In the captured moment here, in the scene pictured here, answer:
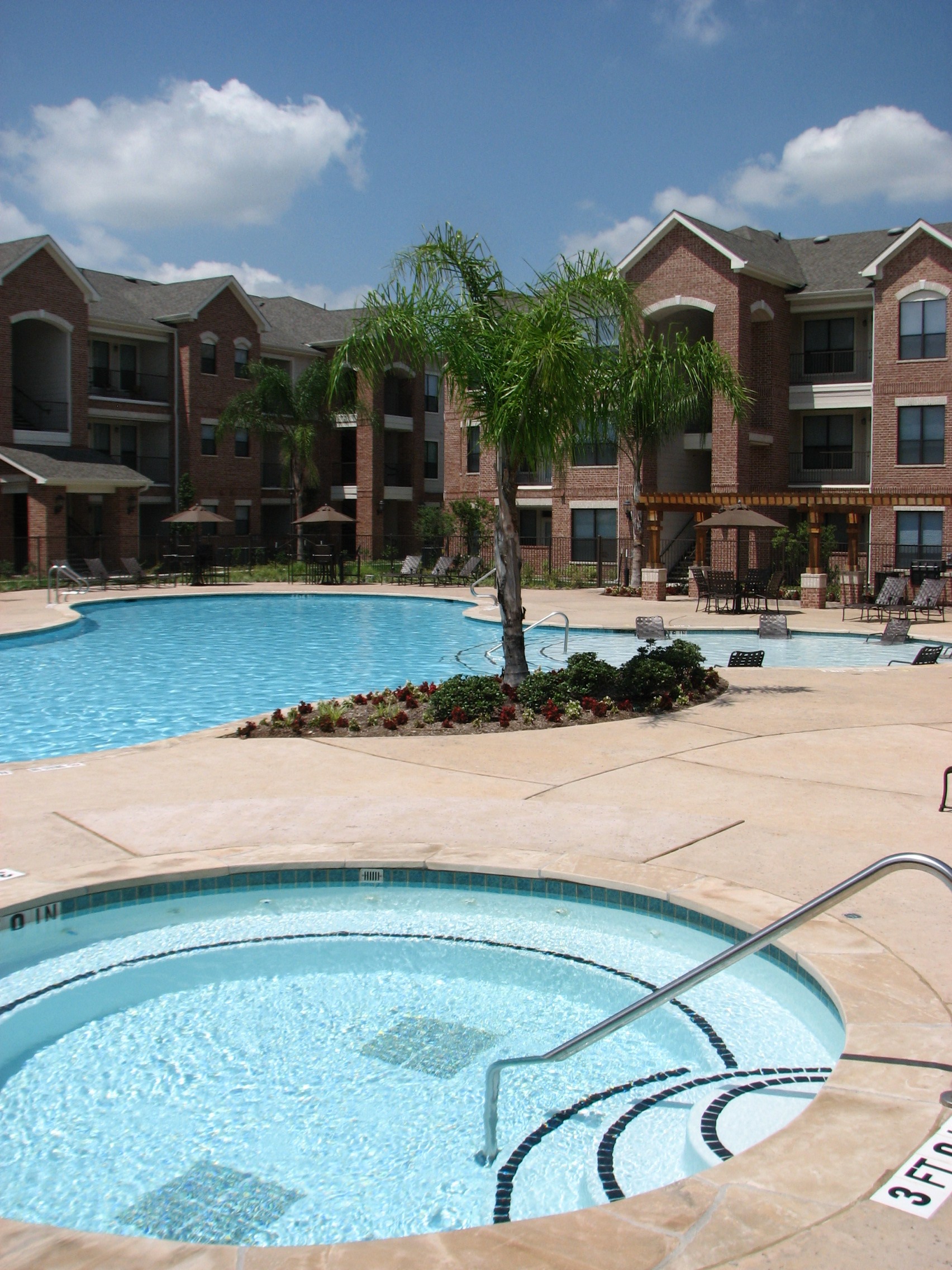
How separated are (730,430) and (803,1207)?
3334 cm

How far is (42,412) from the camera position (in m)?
40.1

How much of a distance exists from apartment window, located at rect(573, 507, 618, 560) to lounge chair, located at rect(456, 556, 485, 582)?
369cm

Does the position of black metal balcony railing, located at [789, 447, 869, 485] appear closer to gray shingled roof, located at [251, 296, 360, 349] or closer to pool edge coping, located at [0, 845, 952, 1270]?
gray shingled roof, located at [251, 296, 360, 349]

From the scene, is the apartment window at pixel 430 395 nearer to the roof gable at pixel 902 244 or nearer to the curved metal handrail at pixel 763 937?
the roof gable at pixel 902 244

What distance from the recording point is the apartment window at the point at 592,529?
3841cm

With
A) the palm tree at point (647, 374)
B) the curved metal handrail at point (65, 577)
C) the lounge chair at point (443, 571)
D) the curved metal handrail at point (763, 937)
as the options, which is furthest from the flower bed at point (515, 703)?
the lounge chair at point (443, 571)

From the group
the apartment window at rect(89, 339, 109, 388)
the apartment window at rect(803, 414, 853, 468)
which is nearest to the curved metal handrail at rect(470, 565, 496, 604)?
the apartment window at rect(803, 414, 853, 468)

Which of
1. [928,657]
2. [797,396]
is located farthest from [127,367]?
[928,657]

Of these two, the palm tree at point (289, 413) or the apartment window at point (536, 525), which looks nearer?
the apartment window at point (536, 525)

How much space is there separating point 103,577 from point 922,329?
2552 centimetres

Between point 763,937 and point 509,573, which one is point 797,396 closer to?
point 509,573

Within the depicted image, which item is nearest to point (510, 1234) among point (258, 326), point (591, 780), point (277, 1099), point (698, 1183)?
point (698, 1183)

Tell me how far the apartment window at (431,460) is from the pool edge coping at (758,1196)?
4522 centimetres

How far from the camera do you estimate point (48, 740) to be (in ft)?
45.6
